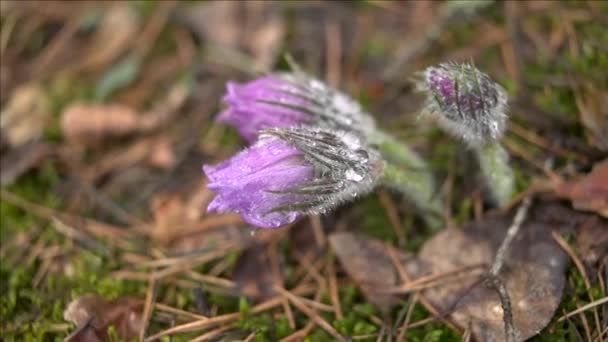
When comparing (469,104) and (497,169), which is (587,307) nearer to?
(497,169)

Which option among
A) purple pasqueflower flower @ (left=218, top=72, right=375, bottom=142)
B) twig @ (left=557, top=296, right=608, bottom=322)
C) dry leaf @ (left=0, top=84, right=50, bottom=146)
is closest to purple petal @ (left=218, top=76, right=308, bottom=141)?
purple pasqueflower flower @ (left=218, top=72, right=375, bottom=142)

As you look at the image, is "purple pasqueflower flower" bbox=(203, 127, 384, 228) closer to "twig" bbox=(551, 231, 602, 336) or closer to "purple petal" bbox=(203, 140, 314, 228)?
"purple petal" bbox=(203, 140, 314, 228)

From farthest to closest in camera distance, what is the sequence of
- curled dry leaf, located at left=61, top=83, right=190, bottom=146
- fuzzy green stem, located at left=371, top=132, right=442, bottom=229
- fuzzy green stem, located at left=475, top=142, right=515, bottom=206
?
curled dry leaf, located at left=61, top=83, right=190, bottom=146 → fuzzy green stem, located at left=371, top=132, right=442, bottom=229 → fuzzy green stem, located at left=475, top=142, right=515, bottom=206

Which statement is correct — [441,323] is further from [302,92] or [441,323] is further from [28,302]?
[28,302]

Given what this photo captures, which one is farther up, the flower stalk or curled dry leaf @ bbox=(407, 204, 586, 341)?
the flower stalk

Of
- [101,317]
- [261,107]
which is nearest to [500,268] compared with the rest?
[261,107]

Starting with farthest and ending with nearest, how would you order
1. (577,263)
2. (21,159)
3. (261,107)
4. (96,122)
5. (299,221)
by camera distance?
(96,122), (21,159), (299,221), (261,107), (577,263)
